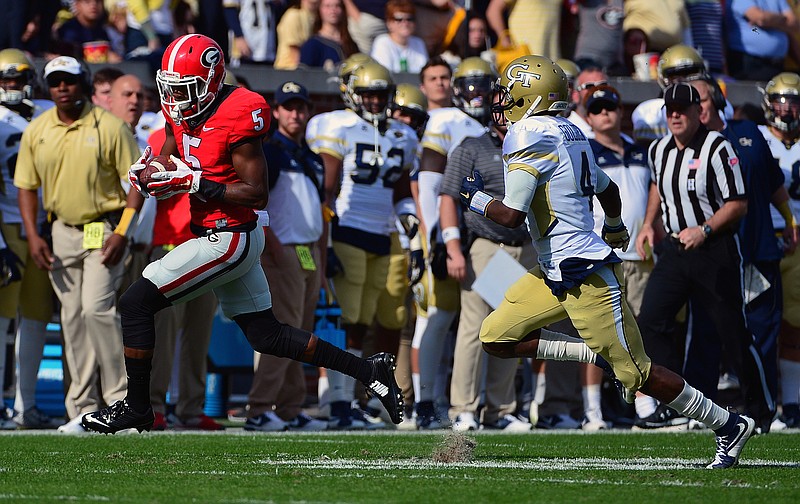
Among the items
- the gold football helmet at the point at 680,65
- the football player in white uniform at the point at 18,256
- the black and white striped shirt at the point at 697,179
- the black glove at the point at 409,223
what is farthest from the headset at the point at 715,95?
the football player in white uniform at the point at 18,256

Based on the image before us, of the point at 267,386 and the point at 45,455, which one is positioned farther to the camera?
the point at 267,386

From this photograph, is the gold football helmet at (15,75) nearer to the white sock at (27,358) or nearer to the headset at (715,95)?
the white sock at (27,358)

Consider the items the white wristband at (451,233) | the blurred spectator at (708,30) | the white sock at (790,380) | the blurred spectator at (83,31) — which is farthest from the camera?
the blurred spectator at (708,30)

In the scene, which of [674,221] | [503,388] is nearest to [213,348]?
[503,388]

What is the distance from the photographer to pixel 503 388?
930 centimetres

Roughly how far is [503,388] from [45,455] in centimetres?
358

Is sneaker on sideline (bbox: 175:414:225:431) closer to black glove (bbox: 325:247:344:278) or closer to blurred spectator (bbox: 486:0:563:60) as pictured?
black glove (bbox: 325:247:344:278)

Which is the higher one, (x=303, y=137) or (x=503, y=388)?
(x=303, y=137)

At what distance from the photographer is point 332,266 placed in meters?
9.33

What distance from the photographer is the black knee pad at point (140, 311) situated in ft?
20.4

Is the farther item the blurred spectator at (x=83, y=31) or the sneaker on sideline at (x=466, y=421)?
the blurred spectator at (x=83, y=31)

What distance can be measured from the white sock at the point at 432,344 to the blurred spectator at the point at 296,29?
4.23 m

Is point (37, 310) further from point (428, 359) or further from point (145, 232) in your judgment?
point (428, 359)

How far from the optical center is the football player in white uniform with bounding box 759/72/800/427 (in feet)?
31.9
